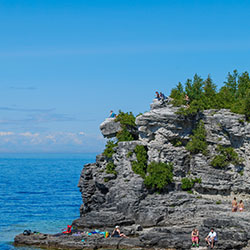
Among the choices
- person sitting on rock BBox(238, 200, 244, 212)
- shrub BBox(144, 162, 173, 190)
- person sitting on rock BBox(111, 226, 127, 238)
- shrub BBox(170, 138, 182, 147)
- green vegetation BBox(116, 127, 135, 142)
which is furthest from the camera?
green vegetation BBox(116, 127, 135, 142)

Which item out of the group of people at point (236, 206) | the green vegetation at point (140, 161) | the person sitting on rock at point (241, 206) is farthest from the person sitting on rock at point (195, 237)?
the green vegetation at point (140, 161)

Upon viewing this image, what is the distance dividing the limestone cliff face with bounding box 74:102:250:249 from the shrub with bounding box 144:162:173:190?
776 millimetres

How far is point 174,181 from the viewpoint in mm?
54688

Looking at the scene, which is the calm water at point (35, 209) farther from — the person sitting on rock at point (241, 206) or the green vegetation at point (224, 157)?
the person sitting on rock at point (241, 206)

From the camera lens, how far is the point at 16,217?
64.9 metres

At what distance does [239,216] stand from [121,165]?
1675 cm

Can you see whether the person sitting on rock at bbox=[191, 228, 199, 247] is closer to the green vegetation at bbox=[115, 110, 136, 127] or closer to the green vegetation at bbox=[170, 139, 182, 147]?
the green vegetation at bbox=[170, 139, 182, 147]

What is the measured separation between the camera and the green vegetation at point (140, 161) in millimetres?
55500

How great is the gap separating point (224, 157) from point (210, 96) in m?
10.9

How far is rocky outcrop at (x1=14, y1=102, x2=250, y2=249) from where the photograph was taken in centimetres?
5047

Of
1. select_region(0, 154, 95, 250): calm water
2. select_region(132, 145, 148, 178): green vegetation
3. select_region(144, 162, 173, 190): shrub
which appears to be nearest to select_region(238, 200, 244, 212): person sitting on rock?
select_region(144, 162, 173, 190): shrub

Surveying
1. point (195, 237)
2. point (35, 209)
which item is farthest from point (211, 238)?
point (35, 209)

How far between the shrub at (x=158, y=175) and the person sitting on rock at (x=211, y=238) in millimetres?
12949

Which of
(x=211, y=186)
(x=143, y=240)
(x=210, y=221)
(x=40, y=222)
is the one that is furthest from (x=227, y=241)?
(x=40, y=222)
